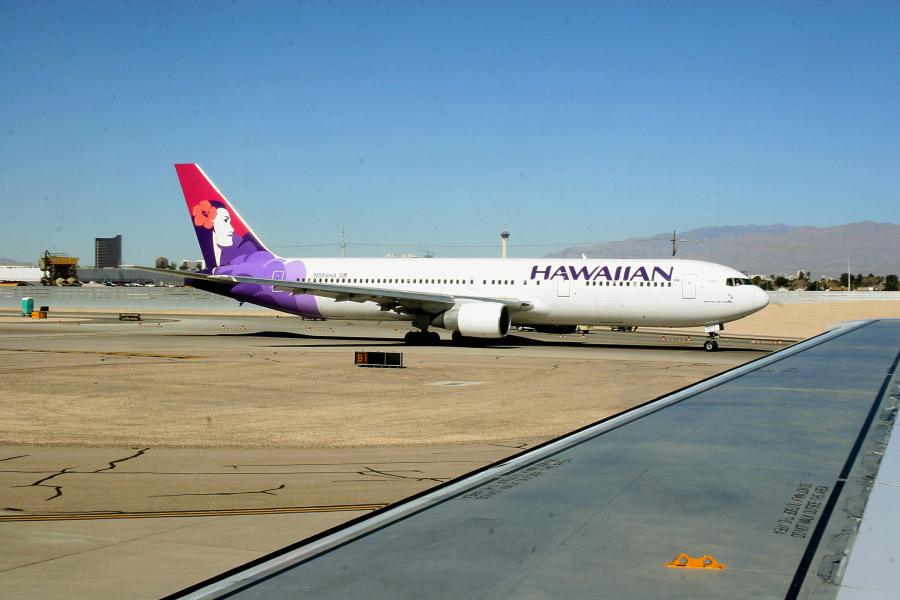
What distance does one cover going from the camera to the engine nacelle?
35562 millimetres

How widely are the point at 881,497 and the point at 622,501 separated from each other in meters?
1.17

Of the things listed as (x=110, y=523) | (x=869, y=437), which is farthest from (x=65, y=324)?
(x=869, y=437)

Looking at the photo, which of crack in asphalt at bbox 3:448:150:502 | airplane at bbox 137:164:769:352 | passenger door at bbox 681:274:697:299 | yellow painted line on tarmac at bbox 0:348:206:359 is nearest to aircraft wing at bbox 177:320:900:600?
crack in asphalt at bbox 3:448:150:502

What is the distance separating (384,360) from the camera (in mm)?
27047

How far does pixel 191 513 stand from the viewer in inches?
386

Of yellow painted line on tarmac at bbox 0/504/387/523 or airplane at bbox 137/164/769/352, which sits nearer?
yellow painted line on tarmac at bbox 0/504/387/523

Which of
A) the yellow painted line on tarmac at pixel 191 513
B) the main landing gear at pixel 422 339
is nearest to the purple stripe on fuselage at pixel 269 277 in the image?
the main landing gear at pixel 422 339

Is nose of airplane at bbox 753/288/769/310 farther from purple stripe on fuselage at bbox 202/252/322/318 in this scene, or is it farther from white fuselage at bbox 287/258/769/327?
purple stripe on fuselage at bbox 202/252/322/318

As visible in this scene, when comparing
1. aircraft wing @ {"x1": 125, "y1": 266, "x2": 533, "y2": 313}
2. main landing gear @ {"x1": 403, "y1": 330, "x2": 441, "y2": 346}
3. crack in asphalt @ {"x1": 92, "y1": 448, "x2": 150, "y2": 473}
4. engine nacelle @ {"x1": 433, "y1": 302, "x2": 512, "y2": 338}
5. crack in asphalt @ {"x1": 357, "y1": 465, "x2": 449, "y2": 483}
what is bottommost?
crack in asphalt @ {"x1": 92, "y1": 448, "x2": 150, "y2": 473}

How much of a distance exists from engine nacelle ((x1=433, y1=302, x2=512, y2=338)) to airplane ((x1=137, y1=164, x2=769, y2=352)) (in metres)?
0.04

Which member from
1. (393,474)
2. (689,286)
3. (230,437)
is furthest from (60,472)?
(689,286)

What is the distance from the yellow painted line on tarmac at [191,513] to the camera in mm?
9469

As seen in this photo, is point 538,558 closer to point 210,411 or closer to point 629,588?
point 629,588

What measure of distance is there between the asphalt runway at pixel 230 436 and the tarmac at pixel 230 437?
0.04m
